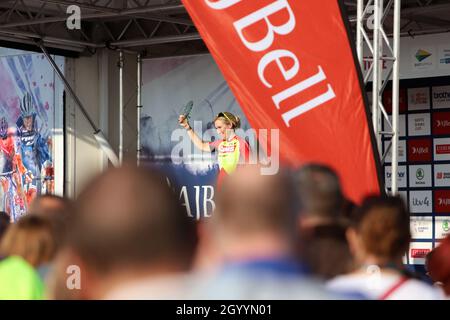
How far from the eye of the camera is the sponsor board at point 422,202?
11102mm

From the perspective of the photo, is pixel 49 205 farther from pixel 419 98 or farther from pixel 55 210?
pixel 419 98

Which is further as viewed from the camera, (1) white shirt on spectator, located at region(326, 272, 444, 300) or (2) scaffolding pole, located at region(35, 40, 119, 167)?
(2) scaffolding pole, located at region(35, 40, 119, 167)

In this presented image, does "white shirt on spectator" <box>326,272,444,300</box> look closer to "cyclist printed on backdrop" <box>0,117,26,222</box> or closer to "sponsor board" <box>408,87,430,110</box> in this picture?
"sponsor board" <box>408,87,430,110</box>

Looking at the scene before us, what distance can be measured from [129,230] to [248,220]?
214 millimetres

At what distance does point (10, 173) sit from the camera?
13945 millimetres

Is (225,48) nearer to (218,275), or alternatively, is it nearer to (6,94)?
(218,275)

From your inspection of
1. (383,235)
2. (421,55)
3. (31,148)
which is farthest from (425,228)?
(383,235)

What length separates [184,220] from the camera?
4.97 ft

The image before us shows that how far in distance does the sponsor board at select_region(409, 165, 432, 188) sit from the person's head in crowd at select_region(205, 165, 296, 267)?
9.79 metres

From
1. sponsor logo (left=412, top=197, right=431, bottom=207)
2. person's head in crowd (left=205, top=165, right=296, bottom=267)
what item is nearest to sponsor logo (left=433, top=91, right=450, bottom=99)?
sponsor logo (left=412, top=197, right=431, bottom=207)

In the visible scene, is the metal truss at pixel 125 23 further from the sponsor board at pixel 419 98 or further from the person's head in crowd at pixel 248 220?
the person's head in crowd at pixel 248 220

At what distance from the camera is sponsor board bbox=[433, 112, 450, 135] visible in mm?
10930

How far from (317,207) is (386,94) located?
9653 millimetres

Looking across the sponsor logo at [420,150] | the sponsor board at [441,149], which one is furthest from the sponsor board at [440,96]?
the sponsor logo at [420,150]
